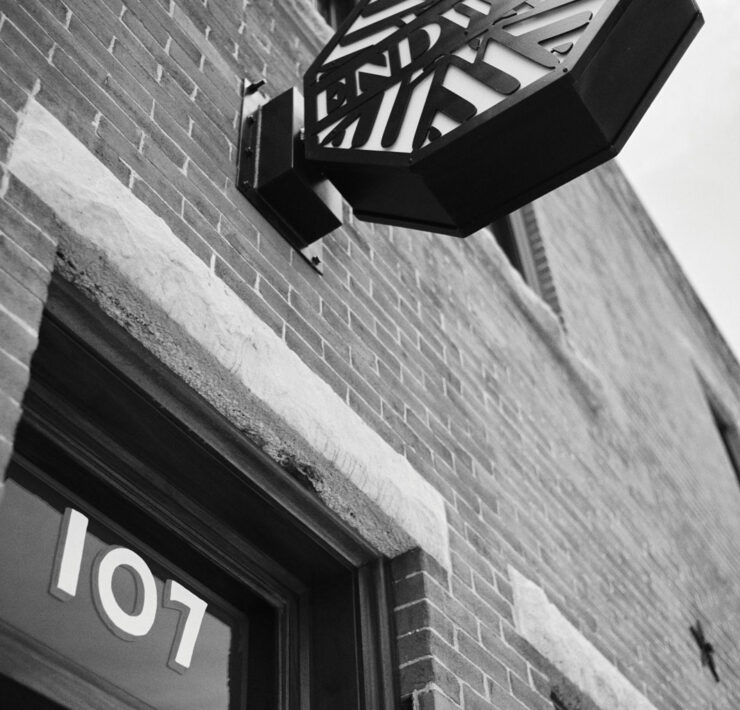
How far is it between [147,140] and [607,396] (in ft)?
12.9

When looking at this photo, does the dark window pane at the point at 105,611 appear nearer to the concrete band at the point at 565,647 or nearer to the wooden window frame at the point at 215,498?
the wooden window frame at the point at 215,498

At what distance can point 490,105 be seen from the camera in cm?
260

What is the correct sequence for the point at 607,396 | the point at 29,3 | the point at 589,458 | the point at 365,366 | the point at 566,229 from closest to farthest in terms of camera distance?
1. the point at 29,3
2. the point at 365,366
3. the point at 589,458
4. the point at 607,396
5. the point at 566,229

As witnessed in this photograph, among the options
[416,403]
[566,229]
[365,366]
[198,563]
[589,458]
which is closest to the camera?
[198,563]

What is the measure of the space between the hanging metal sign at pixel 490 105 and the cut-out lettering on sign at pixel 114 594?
1136 millimetres

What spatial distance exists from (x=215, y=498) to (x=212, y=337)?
1.44 ft

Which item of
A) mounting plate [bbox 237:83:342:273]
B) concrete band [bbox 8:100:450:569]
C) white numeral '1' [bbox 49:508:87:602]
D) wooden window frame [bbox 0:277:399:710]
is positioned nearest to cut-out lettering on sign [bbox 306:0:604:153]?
mounting plate [bbox 237:83:342:273]

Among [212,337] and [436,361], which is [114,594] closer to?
[212,337]

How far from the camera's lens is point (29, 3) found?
8.13 feet

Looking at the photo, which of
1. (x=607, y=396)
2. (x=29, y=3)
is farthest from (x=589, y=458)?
(x=29, y=3)

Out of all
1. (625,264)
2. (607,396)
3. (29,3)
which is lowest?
(29,3)

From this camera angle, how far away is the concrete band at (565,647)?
3471 millimetres

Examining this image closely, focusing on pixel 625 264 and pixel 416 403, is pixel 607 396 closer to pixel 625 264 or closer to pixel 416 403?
pixel 416 403

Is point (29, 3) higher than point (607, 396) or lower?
lower
